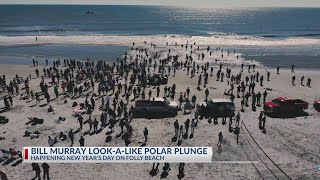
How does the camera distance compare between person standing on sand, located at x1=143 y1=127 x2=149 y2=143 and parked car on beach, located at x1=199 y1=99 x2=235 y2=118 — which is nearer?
person standing on sand, located at x1=143 y1=127 x2=149 y2=143

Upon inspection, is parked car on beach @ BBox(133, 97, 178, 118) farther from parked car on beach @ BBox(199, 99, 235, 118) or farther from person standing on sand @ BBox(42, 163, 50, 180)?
person standing on sand @ BBox(42, 163, 50, 180)

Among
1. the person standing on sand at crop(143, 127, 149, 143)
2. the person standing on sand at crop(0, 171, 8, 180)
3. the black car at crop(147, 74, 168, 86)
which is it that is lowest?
the person standing on sand at crop(0, 171, 8, 180)

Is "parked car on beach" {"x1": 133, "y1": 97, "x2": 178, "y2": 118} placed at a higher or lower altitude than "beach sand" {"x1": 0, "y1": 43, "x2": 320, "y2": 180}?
higher

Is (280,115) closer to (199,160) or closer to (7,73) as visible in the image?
(199,160)

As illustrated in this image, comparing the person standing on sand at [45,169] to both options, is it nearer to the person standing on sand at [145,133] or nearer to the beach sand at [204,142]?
the beach sand at [204,142]

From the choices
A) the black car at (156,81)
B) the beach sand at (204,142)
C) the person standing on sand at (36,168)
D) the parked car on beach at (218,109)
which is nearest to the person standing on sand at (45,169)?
the person standing on sand at (36,168)

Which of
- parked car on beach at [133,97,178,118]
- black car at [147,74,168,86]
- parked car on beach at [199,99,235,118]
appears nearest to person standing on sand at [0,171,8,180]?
parked car on beach at [133,97,178,118]

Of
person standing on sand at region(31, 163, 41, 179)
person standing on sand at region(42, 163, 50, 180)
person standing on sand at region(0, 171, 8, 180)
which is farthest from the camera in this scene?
person standing on sand at region(42, 163, 50, 180)

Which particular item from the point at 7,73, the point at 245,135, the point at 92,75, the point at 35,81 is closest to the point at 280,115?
the point at 245,135

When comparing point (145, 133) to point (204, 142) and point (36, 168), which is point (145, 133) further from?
point (36, 168)

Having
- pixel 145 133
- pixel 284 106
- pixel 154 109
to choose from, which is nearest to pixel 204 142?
pixel 145 133
